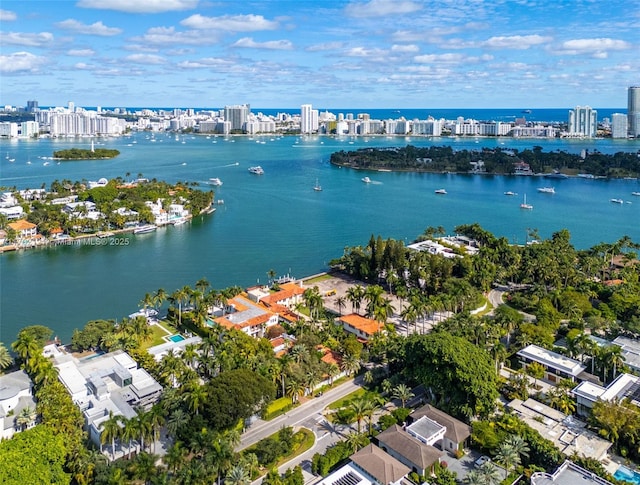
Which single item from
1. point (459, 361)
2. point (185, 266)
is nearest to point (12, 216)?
point (185, 266)

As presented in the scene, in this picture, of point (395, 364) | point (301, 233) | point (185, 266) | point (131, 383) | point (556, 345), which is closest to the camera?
point (131, 383)

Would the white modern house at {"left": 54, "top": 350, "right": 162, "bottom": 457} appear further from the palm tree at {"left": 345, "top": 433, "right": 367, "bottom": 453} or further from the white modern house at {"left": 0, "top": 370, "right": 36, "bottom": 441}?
the palm tree at {"left": 345, "top": 433, "right": 367, "bottom": 453}

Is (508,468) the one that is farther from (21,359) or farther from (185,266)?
(185,266)

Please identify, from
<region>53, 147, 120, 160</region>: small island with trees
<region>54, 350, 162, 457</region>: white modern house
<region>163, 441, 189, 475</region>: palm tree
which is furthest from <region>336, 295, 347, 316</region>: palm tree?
<region>53, 147, 120, 160</region>: small island with trees

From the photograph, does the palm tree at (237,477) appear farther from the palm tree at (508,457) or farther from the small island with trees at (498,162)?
the small island with trees at (498,162)

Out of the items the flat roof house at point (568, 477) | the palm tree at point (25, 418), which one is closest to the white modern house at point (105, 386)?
the palm tree at point (25, 418)

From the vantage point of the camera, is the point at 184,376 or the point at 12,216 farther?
the point at 12,216
